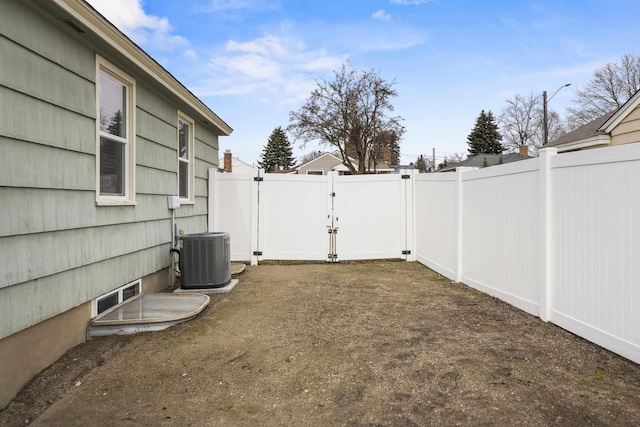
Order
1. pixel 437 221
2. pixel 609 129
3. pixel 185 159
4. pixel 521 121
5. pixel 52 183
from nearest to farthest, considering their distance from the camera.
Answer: pixel 52 183 < pixel 185 159 < pixel 437 221 < pixel 609 129 < pixel 521 121

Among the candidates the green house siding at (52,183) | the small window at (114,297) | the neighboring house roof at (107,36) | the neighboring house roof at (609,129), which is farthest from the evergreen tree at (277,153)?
the green house siding at (52,183)

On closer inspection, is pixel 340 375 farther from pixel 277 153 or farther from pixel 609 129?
pixel 277 153

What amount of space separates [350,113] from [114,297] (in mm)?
21049

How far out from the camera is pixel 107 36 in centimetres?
369

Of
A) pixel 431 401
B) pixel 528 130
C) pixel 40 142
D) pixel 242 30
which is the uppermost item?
pixel 528 130

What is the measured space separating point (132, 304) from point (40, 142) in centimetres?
212

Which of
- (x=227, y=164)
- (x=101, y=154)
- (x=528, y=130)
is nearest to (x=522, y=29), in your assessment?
(x=227, y=164)

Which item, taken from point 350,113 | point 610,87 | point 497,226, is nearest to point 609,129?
point 497,226

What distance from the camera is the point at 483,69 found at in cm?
1284

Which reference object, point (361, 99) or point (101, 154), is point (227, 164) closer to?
point (101, 154)

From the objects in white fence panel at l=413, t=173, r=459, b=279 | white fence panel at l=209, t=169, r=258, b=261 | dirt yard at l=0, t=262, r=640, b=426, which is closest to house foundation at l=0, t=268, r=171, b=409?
dirt yard at l=0, t=262, r=640, b=426

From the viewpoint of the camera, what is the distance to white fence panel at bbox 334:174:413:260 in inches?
331

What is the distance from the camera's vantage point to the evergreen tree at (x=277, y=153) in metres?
60.5

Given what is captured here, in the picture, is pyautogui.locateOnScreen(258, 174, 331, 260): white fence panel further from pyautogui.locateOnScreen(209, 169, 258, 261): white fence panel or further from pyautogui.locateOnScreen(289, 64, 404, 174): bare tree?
pyautogui.locateOnScreen(289, 64, 404, 174): bare tree
